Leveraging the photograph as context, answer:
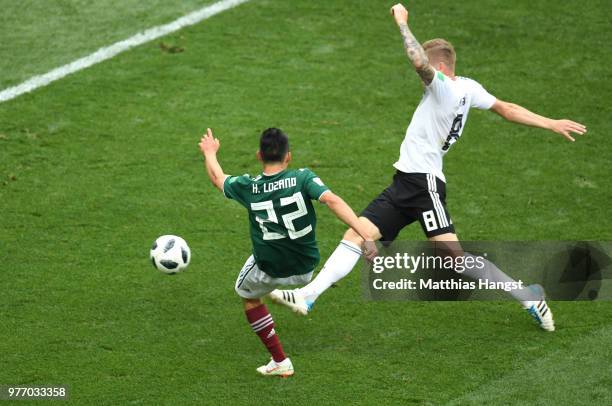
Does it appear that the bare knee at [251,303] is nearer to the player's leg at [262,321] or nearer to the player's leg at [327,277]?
the player's leg at [262,321]

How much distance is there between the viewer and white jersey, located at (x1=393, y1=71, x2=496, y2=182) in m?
8.70

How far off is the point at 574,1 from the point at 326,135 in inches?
200

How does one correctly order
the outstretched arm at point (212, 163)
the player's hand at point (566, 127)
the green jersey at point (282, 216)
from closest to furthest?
1. the green jersey at point (282, 216)
2. the outstretched arm at point (212, 163)
3. the player's hand at point (566, 127)

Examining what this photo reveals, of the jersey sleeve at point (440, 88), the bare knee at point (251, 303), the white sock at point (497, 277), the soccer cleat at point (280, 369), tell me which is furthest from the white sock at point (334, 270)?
the jersey sleeve at point (440, 88)

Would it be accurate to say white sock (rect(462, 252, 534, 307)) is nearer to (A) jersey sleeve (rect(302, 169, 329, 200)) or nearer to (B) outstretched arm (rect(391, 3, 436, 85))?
(B) outstretched arm (rect(391, 3, 436, 85))

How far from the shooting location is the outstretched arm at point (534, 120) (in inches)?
336

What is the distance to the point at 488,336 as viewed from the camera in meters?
8.91

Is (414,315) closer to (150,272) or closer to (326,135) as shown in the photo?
(150,272)

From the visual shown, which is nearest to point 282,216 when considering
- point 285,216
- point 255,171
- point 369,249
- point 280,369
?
point 285,216

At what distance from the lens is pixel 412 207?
8797mm

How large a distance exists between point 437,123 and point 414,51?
74 centimetres

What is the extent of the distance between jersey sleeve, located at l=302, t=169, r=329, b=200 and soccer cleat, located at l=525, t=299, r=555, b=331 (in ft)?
7.32

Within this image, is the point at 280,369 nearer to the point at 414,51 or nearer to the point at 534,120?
the point at 414,51

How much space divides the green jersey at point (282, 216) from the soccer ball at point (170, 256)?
2.83 ft
